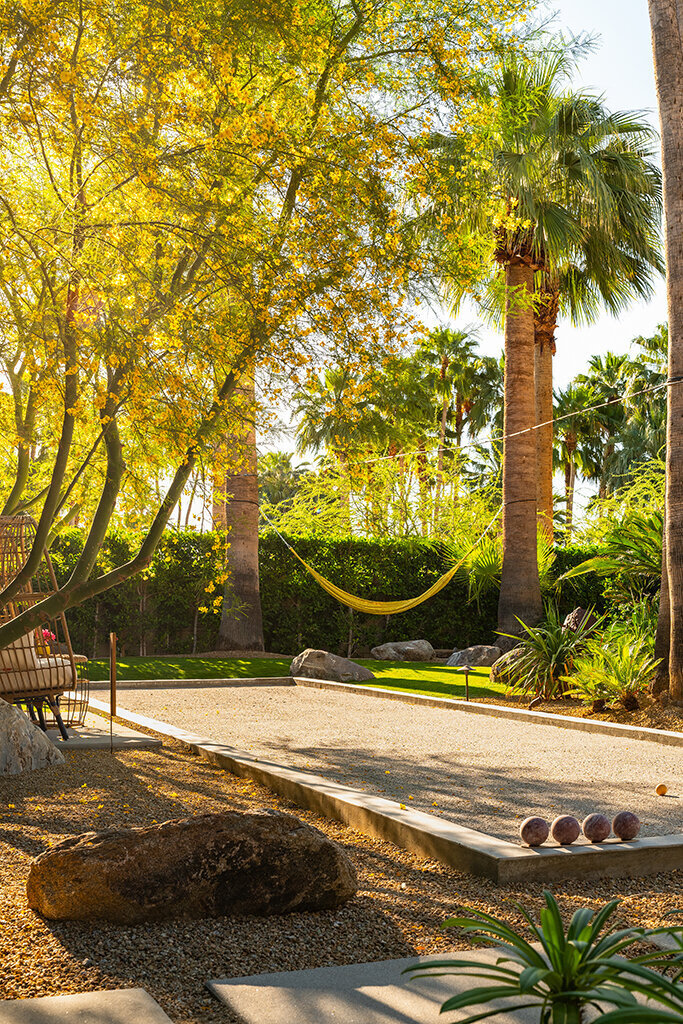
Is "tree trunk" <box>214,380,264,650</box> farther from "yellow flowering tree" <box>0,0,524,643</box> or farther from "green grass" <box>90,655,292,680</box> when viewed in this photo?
"yellow flowering tree" <box>0,0,524,643</box>

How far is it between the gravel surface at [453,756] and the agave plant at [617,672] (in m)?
0.74

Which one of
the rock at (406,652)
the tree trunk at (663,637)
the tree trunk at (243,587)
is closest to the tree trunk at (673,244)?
the tree trunk at (663,637)

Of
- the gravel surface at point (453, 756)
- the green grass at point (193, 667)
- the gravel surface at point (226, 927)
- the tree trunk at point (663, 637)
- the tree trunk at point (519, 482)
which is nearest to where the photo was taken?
the gravel surface at point (226, 927)

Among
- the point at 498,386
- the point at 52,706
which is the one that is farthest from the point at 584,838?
the point at 498,386

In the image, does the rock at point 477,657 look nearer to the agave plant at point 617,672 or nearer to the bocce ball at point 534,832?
the agave plant at point 617,672

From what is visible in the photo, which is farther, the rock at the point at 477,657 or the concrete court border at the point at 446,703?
the rock at the point at 477,657

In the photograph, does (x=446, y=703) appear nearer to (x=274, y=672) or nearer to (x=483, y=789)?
(x=274, y=672)

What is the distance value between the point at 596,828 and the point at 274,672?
30.0ft

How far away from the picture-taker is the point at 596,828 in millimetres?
3887

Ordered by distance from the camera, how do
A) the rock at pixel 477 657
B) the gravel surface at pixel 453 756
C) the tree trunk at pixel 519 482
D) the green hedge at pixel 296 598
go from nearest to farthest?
the gravel surface at pixel 453 756 < the tree trunk at pixel 519 482 < the rock at pixel 477 657 < the green hedge at pixel 296 598

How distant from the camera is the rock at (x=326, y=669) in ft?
40.9

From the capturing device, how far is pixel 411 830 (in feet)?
13.5

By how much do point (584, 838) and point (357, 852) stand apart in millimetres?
971

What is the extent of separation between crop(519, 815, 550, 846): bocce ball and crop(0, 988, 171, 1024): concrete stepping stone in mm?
1867
